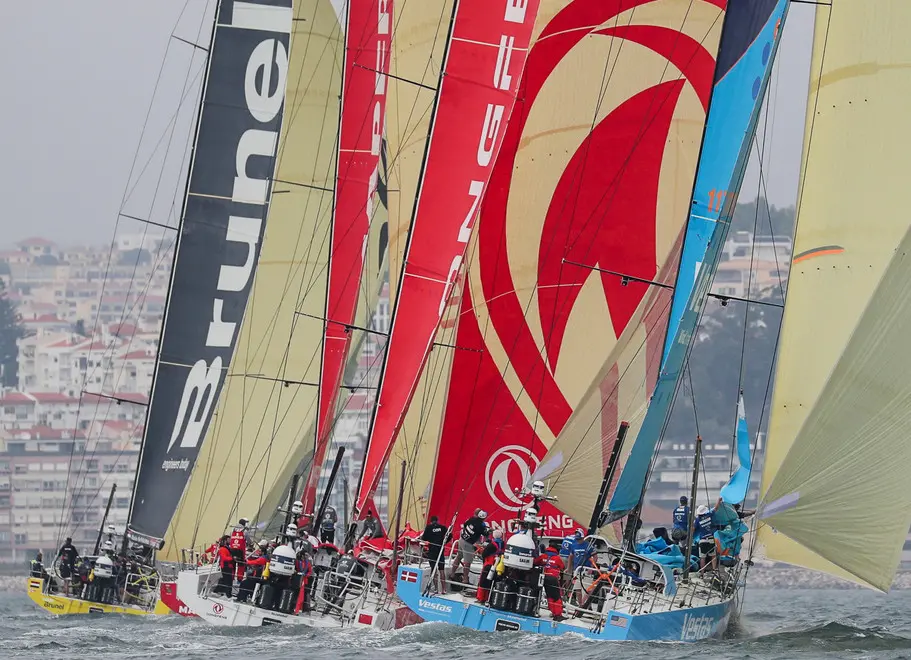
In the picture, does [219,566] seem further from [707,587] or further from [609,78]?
[609,78]

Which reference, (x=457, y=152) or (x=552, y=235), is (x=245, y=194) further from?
(x=457, y=152)

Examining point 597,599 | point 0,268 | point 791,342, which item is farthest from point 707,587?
point 0,268

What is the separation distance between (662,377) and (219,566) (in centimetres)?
510

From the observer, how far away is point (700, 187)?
19000 mm

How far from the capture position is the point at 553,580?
1636 cm

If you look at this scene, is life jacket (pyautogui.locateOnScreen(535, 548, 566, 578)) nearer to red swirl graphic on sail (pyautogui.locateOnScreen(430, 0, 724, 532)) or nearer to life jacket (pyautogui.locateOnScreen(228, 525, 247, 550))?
red swirl graphic on sail (pyautogui.locateOnScreen(430, 0, 724, 532))

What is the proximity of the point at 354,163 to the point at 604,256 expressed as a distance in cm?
536

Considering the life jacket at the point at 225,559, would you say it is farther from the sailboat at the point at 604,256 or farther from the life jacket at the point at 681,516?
the life jacket at the point at 681,516

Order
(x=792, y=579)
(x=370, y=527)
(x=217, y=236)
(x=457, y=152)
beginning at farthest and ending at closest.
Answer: (x=792, y=579) < (x=217, y=236) < (x=370, y=527) < (x=457, y=152)

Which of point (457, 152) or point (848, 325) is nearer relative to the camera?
point (848, 325)

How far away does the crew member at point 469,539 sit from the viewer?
17.2 m

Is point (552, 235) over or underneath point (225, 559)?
over

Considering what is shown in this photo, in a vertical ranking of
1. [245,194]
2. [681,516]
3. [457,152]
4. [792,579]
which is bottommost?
[792,579]

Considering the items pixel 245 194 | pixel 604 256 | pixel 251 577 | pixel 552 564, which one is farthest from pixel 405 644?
pixel 245 194
